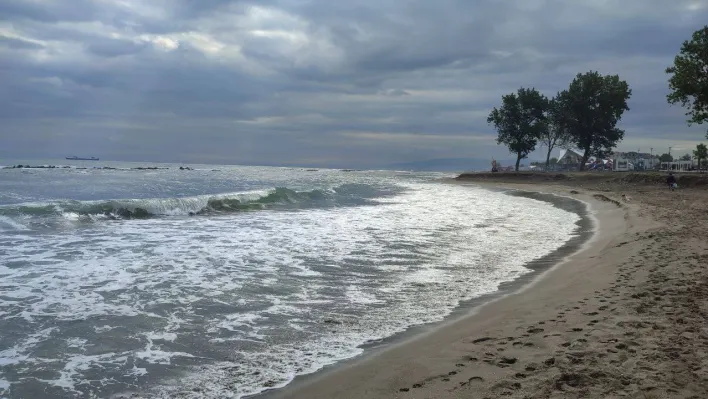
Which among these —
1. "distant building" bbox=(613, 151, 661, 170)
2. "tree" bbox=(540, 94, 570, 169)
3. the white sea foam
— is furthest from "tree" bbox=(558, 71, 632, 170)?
the white sea foam

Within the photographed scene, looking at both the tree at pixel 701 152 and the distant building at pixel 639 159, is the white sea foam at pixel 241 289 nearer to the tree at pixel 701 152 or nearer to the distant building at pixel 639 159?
the tree at pixel 701 152

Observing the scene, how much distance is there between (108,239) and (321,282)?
772cm

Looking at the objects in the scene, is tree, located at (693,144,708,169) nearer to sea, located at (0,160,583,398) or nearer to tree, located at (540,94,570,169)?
tree, located at (540,94,570,169)

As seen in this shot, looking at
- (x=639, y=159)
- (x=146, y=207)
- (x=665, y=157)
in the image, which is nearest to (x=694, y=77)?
(x=146, y=207)

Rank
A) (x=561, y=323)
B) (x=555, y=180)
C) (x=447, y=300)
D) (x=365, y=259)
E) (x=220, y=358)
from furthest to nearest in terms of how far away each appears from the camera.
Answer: (x=555, y=180)
(x=365, y=259)
(x=447, y=300)
(x=561, y=323)
(x=220, y=358)

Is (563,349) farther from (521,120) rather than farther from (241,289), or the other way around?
(521,120)

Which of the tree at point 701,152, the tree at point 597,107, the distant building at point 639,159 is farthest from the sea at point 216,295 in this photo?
the distant building at point 639,159

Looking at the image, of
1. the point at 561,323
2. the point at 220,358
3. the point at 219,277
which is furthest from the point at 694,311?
the point at 219,277

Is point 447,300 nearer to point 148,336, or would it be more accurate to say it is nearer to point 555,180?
point 148,336

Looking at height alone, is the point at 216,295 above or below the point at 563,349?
below

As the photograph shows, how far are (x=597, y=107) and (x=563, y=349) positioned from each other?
80.8 metres

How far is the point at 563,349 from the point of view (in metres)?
4.60

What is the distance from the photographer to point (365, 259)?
10.7 metres

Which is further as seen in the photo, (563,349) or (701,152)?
(701,152)
